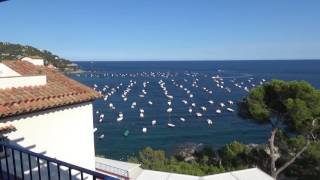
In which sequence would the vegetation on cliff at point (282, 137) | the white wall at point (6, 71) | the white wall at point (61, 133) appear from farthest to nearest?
the vegetation on cliff at point (282, 137) → the white wall at point (6, 71) → the white wall at point (61, 133)

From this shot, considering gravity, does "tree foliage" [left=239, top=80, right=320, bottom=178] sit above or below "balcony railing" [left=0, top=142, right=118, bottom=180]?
below

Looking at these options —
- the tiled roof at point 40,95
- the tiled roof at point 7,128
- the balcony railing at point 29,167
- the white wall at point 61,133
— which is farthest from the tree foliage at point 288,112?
the tiled roof at point 7,128

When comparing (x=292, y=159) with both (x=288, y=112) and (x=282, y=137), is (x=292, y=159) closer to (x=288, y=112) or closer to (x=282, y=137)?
(x=282, y=137)

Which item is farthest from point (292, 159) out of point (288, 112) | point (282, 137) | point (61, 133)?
point (61, 133)

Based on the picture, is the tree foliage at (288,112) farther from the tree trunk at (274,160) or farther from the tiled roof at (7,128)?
the tiled roof at (7,128)

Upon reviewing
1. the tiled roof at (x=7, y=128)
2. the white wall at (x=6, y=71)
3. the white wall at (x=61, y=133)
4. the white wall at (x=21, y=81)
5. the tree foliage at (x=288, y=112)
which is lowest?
the tree foliage at (x=288, y=112)

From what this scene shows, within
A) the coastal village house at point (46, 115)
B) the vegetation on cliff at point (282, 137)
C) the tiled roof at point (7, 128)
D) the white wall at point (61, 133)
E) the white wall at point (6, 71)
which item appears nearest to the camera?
the tiled roof at point (7, 128)

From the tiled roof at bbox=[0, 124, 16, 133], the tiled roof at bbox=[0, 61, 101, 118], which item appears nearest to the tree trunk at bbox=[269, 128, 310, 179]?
the tiled roof at bbox=[0, 61, 101, 118]

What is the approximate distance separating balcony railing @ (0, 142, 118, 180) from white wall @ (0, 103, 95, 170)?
4.03ft

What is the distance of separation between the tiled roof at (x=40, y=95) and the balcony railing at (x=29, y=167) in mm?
1653

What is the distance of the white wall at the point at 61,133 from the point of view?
32.4 feet

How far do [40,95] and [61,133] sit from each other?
122cm

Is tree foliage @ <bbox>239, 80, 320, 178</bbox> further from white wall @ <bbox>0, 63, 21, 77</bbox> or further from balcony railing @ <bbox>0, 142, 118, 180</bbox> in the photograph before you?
balcony railing @ <bbox>0, 142, 118, 180</bbox>

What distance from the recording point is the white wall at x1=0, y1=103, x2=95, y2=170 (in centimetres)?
989
